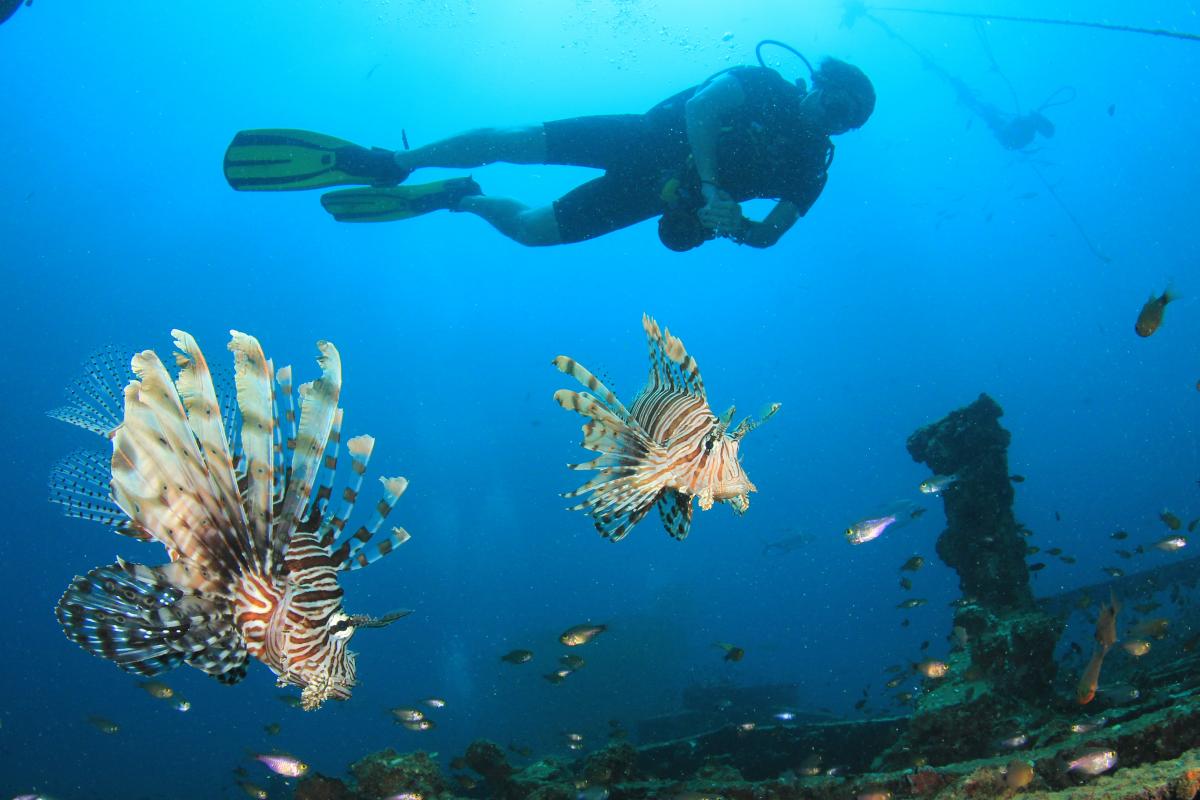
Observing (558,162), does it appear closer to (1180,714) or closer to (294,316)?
(1180,714)

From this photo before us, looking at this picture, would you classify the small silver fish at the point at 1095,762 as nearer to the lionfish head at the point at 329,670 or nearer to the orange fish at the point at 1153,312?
the orange fish at the point at 1153,312

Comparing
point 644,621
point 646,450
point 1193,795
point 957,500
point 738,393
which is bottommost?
point 1193,795

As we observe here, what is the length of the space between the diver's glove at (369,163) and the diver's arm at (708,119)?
4723mm

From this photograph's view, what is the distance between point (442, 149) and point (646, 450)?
25.4 feet

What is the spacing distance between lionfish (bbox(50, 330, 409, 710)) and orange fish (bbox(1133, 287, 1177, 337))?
5945 mm

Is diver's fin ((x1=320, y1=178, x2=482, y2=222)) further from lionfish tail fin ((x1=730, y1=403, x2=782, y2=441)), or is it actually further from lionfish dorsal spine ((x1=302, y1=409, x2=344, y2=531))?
lionfish tail fin ((x1=730, y1=403, x2=782, y2=441))

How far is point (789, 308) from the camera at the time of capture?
6900 cm

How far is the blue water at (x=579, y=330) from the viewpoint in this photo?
119 ft

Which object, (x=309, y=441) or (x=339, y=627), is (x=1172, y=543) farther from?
(x=309, y=441)

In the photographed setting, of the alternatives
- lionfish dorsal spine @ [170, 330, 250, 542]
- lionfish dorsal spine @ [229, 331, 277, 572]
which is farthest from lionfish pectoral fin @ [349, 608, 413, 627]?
lionfish dorsal spine @ [170, 330, 250, 542]

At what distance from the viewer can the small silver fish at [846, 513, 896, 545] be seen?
592 centimetres

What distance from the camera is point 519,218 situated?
917cm

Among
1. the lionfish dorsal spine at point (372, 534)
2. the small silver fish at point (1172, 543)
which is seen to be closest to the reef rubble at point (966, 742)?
the small silver fish at point (1172, 543)

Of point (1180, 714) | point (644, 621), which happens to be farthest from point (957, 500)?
point (644, 621)
